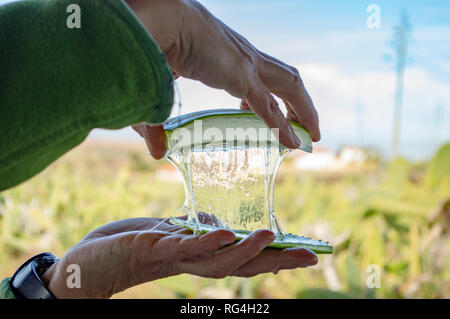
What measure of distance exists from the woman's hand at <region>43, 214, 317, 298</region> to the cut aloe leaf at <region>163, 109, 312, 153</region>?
8 centimetres

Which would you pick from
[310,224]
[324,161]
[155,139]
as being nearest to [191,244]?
[155,139]

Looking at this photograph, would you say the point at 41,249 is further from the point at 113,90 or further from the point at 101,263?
the point at 113,90

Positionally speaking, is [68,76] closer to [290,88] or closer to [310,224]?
[290,88]

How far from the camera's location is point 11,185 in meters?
0.28

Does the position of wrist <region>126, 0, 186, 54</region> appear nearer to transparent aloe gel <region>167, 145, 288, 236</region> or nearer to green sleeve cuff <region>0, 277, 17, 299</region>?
transparent aloe gel <region>167, 145, 288, 236</region>

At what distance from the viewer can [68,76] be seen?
0.26 m

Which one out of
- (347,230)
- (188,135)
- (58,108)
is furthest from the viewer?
(347,230)

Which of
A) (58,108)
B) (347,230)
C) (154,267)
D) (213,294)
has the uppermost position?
(58,108)

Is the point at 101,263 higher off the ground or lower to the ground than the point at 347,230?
higher

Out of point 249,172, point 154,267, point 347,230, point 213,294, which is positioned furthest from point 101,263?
point 347,230

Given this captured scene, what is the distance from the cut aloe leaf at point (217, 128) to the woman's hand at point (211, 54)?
0.06ft

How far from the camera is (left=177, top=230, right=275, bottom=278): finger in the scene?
305 millimetres

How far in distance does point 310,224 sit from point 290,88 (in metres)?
0.78
